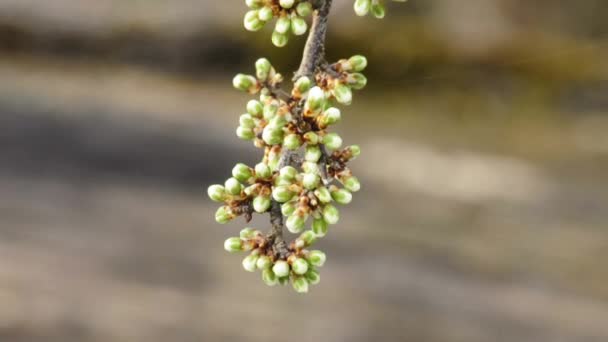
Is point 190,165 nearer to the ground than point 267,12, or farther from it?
farther from it

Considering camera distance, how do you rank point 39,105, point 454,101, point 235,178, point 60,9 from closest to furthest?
point 235,178 → point 454,101 → point 60,9 → point 39,105

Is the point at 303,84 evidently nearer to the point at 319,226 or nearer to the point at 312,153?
the point at 312,153

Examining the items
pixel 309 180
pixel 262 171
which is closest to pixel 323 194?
pixel 309 180

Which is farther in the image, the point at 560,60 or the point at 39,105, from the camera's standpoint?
the point at 39,105

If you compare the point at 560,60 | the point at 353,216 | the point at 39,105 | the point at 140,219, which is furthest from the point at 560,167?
Result: the point at 39,105

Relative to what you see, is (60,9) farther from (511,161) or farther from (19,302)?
(511,161)

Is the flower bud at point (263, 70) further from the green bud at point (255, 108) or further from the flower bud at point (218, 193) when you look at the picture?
the flower bud at point (218, 193)

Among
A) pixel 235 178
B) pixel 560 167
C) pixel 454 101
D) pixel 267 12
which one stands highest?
pixel 454 101
